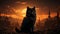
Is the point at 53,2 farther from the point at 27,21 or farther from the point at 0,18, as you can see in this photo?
the point at 27,21

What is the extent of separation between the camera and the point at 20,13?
55.2ft

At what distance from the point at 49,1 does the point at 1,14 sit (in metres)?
2.97

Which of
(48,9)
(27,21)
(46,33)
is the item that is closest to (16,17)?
(48,9)

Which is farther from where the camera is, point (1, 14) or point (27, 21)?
point (1, 14)

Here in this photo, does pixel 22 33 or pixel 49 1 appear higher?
pixel 49 1

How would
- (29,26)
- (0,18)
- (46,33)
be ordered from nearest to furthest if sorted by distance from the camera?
(46,33)
(29,26)
(0,18)

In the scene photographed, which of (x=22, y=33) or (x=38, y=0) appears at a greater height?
(x=38, y=0)

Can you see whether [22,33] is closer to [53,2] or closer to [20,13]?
[20,13]

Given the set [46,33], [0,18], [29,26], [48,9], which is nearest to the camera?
[46,33]

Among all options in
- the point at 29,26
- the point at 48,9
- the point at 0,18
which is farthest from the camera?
the point at 48,9

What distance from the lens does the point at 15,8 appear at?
17.4 meters

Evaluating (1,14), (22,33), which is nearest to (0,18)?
(1,14)

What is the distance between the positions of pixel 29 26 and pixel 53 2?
16.9ft

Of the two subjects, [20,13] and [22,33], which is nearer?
[22,33]
